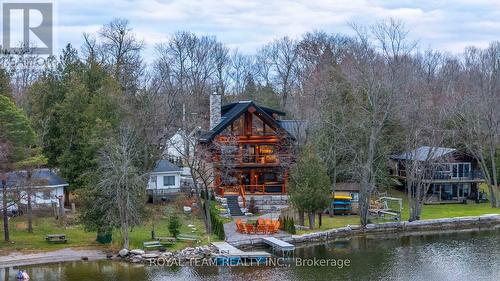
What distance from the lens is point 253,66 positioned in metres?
87.8

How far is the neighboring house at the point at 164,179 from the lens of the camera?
4666cm

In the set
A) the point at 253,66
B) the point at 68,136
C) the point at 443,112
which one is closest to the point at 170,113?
the point at 68,136

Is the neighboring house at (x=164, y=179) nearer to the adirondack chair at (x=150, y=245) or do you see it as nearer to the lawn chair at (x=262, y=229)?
the lawn chair at (x=262, y=229)

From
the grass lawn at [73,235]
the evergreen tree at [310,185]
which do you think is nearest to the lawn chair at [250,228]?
the grass lawn at [73,235]

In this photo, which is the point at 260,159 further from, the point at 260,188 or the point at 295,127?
the point at 295,127

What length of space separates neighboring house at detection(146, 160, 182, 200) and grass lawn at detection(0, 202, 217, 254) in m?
6.42

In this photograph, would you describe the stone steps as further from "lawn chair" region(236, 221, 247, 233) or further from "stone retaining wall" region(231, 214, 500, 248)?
"stone retaining wall" region(231, 214, 500, 248)

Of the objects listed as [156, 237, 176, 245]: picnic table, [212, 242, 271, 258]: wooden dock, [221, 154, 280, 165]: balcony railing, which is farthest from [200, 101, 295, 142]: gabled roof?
[212, 242, 271, 258]: wooden dock

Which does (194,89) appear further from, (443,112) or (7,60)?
(443,112)

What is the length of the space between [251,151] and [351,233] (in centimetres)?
1175

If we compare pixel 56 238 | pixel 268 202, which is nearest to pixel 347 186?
pixel 268 202

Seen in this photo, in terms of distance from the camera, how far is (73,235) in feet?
116

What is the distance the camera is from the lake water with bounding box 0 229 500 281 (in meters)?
28.3

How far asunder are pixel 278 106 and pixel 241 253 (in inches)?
1634
